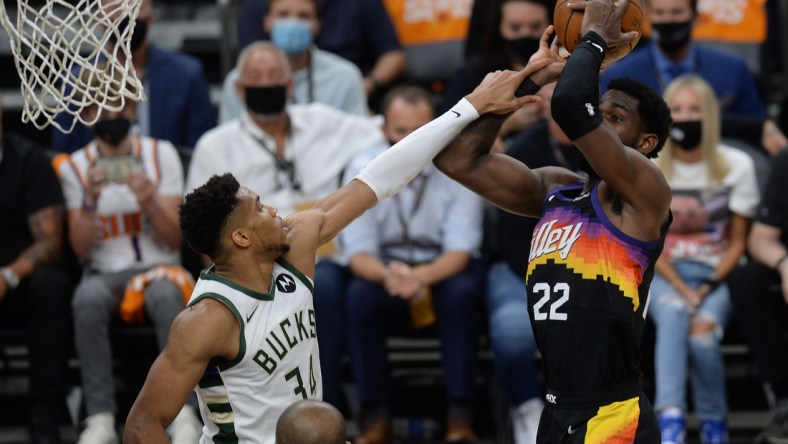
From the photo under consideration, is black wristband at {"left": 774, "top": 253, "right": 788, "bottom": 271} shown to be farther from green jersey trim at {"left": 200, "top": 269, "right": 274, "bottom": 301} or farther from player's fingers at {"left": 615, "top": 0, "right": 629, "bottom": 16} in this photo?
green jersey trim at {"left": 200, "top": 269, "right": 274, "bottom": 301}

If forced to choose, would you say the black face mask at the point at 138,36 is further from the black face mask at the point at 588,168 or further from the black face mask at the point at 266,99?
the black face mask at the point at 588,168

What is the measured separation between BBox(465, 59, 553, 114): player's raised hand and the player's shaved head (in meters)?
1.51

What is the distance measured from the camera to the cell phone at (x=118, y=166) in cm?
721

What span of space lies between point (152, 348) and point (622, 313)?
3720mm

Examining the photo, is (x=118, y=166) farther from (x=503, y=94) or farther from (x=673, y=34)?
(x=673, y=34)

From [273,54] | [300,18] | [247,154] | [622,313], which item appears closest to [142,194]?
[247,154]

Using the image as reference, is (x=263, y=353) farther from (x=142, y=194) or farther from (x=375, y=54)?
(x=375, y=54)

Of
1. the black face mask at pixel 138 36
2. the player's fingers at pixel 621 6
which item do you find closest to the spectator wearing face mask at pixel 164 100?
the black face mask at pixel 138 36

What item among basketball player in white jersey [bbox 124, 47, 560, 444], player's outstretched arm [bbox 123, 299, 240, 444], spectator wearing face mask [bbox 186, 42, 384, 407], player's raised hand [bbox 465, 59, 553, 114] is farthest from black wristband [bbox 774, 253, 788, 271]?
player's outstretched arm [bbox 123, 299, 240, 444]

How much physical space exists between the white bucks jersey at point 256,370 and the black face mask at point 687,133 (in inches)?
139

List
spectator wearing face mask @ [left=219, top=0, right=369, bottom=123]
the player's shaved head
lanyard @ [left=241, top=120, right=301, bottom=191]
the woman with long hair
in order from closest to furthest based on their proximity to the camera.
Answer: the player's shaved head
the woman with long hair
lanyard @ [left=241, top=120, right=301, bottom=191]
spectator wearing face mask @ [left=219, top=0, right=369, bottom=123]

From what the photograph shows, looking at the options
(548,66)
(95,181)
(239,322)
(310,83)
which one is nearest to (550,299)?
(548,66)

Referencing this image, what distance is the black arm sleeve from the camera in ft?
13.9

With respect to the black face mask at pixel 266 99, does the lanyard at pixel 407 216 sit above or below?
below
